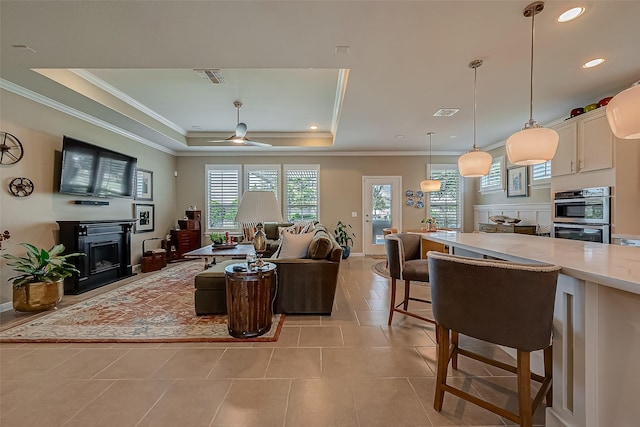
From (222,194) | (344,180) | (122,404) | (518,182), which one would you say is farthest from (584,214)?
(222,194)

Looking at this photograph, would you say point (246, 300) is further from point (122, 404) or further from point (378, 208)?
point (378, 208)

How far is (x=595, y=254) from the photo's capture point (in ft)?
5.13

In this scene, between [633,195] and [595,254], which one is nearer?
[595,254]

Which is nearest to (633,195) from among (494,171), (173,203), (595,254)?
(595,254)

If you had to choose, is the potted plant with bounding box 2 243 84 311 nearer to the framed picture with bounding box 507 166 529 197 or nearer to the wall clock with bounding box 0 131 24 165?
the wall clock with bounding box 0 131 24 165

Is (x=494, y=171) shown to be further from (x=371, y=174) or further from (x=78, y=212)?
(x=78, y=212)

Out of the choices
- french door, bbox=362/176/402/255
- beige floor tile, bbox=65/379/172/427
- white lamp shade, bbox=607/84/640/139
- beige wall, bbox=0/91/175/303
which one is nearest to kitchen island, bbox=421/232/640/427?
white lamp shade, bbox=607/84/640/139

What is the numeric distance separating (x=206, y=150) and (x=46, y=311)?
446 centimetres

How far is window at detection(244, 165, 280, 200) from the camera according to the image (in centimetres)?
690

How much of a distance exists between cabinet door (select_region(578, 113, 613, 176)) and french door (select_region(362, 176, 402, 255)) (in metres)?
3.79

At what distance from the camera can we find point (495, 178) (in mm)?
6090

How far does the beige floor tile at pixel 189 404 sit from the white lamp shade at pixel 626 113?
2.76 m

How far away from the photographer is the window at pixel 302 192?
22.8 ft

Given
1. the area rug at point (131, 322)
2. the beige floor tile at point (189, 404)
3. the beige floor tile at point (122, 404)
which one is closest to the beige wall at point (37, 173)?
the area rug at point (131, 322)
